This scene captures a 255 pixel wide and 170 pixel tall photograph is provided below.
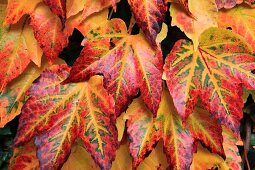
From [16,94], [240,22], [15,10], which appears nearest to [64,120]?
[16,94]

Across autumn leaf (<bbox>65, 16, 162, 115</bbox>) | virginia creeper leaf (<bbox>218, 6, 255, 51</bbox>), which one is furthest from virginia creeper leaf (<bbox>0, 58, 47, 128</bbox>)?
virginia creeper leaf (<bbox>218, 6, 255, 51</bbox>)

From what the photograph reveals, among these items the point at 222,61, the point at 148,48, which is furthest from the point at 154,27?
the point at 222,61

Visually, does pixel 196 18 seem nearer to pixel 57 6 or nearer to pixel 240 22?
pixel 240 22

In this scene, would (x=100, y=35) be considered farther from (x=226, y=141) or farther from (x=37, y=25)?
(x=226, y=141)

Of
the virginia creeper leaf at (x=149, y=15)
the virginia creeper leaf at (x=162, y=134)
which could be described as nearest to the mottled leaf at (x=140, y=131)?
the virginia creeper leaf at (x=162, y=134)

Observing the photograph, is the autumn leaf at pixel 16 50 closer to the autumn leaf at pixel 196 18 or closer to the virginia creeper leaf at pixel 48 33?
the virginia creeper leaf at pixel 48 33

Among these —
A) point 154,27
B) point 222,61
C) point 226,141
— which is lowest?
point 226,141
